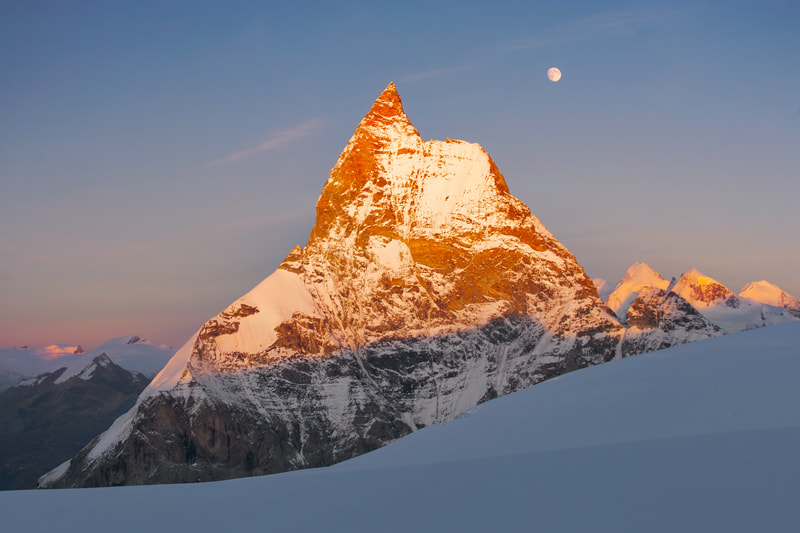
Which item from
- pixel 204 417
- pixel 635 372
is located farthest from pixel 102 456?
pixel 635 372

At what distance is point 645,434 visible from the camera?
14.4 metres

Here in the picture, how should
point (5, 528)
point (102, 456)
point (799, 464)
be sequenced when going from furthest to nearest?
point (102, 456), point (5, 528), point (799, 464)

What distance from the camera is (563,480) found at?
12.7 metres

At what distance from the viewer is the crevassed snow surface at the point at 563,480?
37.2ft

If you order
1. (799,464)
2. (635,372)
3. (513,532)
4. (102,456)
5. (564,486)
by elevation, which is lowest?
(102,456)

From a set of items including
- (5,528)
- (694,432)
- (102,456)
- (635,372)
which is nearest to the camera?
(5,528)

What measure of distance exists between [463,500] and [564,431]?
13.7 ft

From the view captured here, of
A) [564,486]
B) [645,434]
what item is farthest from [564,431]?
[564,486]

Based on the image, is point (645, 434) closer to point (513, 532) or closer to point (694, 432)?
point (694, 432)

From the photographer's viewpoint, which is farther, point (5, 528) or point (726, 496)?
point (5, 528)

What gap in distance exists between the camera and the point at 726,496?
11297mm

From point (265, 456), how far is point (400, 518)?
187830mm

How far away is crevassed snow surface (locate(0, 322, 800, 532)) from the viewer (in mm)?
11344

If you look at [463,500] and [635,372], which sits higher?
[635,372]
